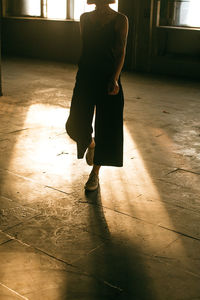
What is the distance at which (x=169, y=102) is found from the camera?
768 cm

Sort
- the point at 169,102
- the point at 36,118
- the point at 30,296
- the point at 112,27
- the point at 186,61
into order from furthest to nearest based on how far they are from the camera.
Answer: the point at 186,61, the point at 169,102, the point at 36,118, the point at 112,27, the point at 30,296

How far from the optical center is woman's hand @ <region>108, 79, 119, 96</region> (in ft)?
11.4

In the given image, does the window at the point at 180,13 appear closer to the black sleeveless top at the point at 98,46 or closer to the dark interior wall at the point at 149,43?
the dark interior wall at the point at 149,43

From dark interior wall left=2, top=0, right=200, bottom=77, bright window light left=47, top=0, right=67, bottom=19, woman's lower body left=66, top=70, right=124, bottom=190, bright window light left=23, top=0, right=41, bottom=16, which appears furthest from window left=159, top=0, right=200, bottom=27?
woman's lower body left=66, top=70, right=124, bottom=190

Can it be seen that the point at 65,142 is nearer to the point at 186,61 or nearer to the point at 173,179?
the point at 173,179

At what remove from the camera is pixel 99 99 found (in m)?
3.60

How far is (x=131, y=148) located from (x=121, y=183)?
3.65 feet

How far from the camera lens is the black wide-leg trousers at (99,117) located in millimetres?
3588

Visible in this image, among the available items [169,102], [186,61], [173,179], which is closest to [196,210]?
[173,179]

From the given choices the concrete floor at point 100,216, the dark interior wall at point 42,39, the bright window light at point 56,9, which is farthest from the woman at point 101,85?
the bright window light at point 56,9

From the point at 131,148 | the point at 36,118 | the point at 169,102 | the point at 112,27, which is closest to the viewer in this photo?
the point at 112,27

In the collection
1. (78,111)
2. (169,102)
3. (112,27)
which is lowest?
(169,102)

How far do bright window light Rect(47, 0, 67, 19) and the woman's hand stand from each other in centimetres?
968

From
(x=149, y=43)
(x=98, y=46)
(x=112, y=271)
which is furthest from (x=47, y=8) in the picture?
(x=112, y=271)
